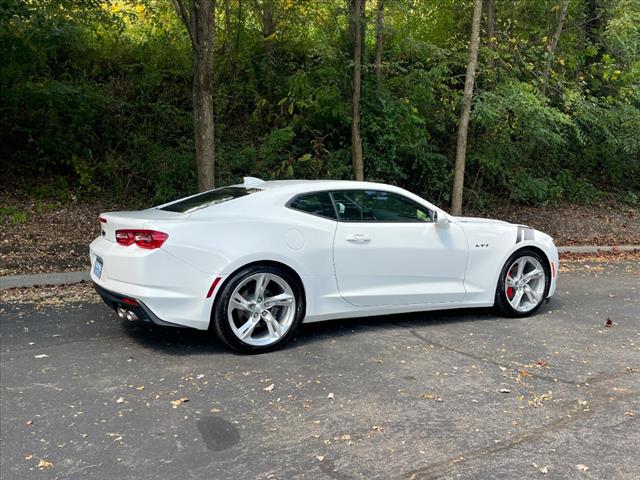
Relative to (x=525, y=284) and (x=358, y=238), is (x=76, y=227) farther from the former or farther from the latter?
(x=525, y=284)

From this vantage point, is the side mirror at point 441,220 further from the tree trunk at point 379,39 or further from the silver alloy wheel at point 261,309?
the tree trunk at point 379,39

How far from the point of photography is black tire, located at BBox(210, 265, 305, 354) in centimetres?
508

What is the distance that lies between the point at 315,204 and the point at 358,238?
1.65ft

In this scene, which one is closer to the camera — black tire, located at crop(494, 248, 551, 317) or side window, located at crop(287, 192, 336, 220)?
side window, located at crop(287, 192, 336, 220)

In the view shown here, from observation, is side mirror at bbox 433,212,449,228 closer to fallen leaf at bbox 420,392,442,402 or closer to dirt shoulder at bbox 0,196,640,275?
fallen leaf at bbox 420,392,442,402

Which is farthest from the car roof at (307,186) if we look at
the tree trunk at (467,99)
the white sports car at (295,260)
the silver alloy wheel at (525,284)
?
the tree trunk at (467,99)

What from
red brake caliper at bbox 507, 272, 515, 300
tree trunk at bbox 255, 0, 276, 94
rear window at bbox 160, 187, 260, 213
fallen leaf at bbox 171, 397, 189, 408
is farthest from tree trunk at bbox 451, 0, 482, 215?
fallen leaf at bbox 171, 397, 189, 408

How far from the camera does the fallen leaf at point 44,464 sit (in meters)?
3.38

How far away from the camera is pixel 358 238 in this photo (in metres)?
5.71

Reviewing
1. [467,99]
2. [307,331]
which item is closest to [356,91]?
[467,99]

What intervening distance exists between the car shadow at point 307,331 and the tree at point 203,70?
449 cm

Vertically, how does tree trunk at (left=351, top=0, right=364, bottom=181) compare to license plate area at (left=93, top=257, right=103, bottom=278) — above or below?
above

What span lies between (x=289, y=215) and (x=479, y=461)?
277 cm

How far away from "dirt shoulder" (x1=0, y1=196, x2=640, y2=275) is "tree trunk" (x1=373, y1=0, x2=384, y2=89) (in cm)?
390
